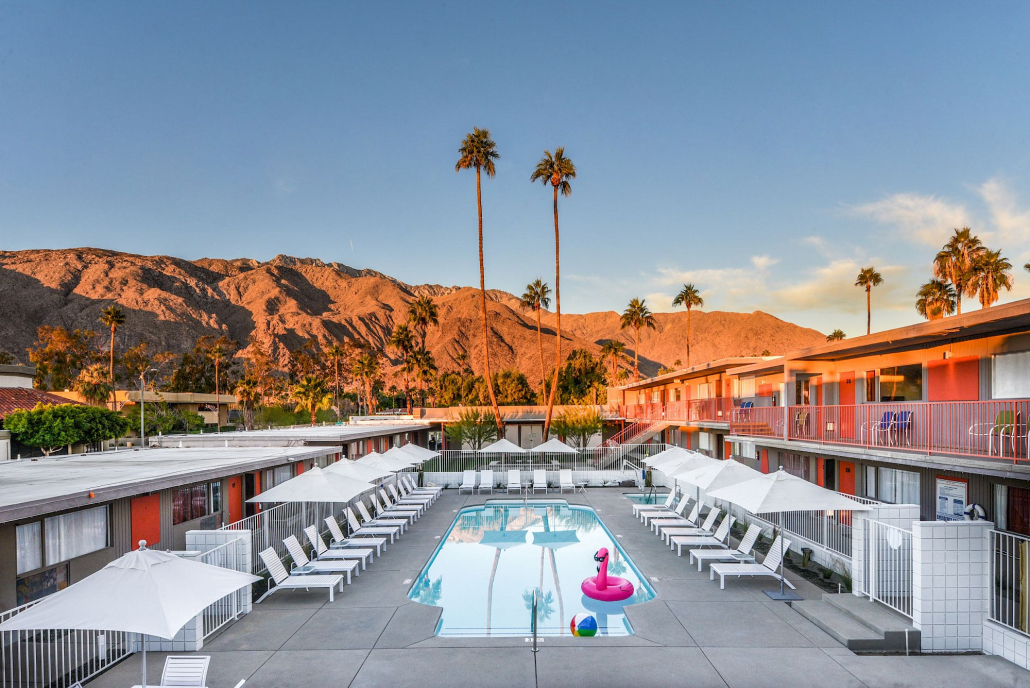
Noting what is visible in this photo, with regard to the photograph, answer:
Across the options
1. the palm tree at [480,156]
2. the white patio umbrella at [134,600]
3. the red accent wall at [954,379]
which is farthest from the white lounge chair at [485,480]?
the white patio umbrella at [134,600]

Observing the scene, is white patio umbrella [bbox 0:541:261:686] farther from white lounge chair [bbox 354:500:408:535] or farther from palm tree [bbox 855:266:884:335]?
palm tree [bbox 855:266:884:335]

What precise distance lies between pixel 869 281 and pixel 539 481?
50.9 metres

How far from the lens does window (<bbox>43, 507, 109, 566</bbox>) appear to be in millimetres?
8688

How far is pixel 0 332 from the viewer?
123 m

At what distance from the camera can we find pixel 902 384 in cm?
1479

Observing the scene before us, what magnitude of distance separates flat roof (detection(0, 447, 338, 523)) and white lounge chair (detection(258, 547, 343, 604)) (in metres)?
1.91

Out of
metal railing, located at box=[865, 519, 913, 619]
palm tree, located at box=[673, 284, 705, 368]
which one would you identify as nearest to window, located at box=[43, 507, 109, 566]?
metal railing, located at box=[865, 519, 913, 619]

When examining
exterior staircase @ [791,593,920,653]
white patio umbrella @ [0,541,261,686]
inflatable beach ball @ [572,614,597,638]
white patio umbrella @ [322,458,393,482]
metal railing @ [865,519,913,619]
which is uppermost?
white patio umbrella @ [0,541,261,686]

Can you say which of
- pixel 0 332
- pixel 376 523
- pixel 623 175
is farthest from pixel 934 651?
pixel 0 332

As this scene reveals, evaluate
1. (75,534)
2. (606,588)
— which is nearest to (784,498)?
(606,588)

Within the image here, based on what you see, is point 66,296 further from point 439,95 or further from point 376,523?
point 376,523

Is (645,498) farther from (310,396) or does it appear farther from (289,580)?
(310,396)

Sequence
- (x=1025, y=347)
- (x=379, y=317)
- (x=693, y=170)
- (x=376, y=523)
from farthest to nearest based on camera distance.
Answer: (x=379, y=317) < (x=693, y=170) < (x=376, y=523) < (x=1025, y=347)

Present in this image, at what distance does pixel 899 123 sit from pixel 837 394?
1442 centimetres
